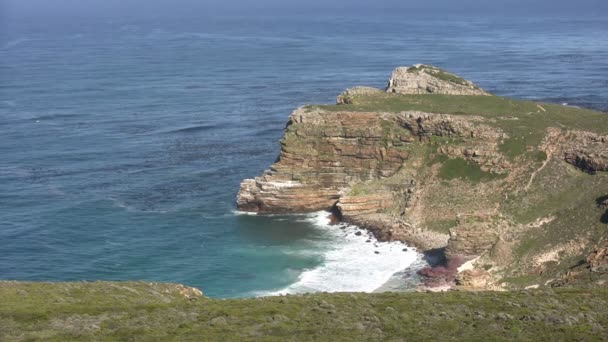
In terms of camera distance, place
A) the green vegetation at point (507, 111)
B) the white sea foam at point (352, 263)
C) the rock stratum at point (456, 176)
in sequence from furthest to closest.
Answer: the green vegetation at point (507, 111)
the rock stratum at point (456, 176)
the white sea foam at point (352, 263)

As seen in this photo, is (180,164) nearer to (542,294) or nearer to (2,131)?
(2,131)

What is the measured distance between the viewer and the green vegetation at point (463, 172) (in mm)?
87375

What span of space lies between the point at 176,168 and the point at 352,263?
3705 cm

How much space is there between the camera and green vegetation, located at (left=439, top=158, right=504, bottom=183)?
8738 centimetres

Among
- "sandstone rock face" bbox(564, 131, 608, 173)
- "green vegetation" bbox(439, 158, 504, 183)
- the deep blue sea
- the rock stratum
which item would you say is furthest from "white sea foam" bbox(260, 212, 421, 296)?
"sandstone rock face" bbox(564, 131, 608, 173)

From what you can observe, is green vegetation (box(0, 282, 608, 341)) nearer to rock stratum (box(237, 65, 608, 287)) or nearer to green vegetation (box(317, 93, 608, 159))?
rock stratum (box(237, 65, 608, 287))

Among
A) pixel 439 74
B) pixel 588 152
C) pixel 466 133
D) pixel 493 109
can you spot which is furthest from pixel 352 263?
pixel 439 74

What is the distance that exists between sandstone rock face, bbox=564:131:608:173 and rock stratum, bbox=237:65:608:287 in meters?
0.10

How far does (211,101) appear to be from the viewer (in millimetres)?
151250

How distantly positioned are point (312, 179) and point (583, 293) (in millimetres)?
44126

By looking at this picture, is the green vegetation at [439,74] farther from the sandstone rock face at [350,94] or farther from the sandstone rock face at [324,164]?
the sandstone rock face at [324,164]

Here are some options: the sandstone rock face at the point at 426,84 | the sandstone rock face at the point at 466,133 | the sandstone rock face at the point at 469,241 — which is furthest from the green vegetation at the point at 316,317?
the sandstone rock face at the point at 426,84

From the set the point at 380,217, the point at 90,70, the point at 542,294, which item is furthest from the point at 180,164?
the point at 90,70

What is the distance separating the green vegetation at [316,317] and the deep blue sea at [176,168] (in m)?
24.9
